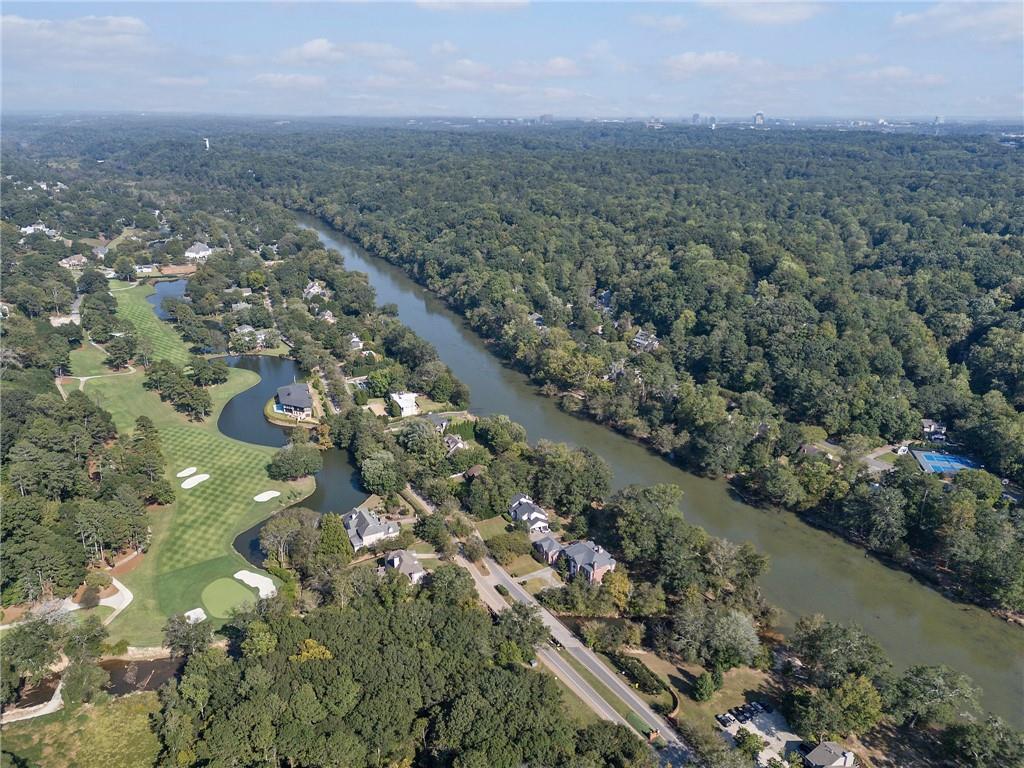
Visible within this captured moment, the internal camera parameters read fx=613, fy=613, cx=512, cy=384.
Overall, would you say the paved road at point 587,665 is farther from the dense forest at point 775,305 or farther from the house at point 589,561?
the dense forest at point 775,305

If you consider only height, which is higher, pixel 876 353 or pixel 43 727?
pixel 876 353

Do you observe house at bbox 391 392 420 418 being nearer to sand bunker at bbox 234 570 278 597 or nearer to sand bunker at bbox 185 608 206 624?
sand bunker at bbox 234 570 278 597

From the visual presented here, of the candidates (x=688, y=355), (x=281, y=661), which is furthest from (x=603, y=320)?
(x=281, y=661)

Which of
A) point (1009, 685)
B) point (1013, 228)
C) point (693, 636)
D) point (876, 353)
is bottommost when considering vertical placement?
point (1009, 685)

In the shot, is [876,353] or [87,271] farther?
[87,271]

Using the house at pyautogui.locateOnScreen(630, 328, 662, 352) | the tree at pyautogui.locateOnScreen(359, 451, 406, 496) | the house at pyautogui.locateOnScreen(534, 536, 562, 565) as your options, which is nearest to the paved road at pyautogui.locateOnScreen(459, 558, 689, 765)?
the house at pyautogui.locateOnScreen(534, 536, 562, 565)

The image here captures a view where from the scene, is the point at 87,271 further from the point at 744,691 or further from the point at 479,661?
the point at 744,691
